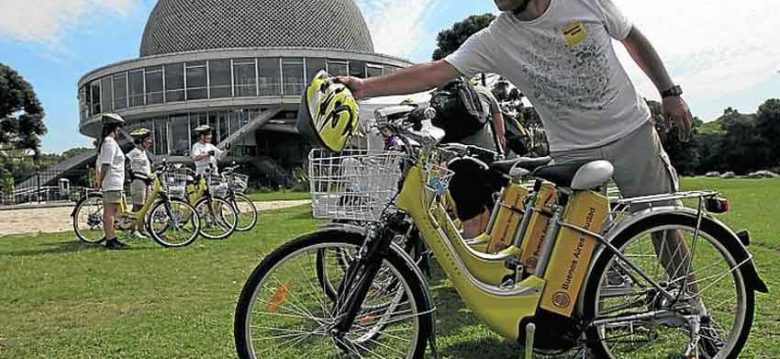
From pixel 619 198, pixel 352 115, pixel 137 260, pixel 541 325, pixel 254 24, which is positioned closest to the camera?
pixel 352 115

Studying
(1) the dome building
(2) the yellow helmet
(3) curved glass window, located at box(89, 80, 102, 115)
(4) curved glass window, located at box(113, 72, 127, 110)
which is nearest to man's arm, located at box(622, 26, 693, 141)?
(2) the yellow helmet

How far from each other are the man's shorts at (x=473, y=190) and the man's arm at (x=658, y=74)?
1300 millimetres

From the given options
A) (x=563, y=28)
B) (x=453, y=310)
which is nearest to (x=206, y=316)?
(x=453, y=310)

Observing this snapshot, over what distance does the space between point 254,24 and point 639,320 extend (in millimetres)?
58738

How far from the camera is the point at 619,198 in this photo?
3260mm

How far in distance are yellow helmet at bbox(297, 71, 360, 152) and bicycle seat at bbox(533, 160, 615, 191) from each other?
2.85 feet

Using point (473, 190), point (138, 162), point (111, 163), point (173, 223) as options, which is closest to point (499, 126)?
point (473, 190)

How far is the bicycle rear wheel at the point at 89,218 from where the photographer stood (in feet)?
35.7

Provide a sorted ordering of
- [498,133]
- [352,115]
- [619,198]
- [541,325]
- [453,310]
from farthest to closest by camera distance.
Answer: [498,133], [453,310], [619,198], [541,325], [352,115]

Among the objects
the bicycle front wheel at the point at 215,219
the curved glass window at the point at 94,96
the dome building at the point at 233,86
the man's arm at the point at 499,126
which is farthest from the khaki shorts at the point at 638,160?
the curved glass window at the point at 94,96

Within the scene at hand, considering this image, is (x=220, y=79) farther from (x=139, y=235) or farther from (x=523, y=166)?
(x=523, y=166)

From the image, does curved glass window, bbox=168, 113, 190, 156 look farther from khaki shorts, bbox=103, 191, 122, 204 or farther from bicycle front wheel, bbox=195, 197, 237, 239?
khaki shorts, bbox=103, 191, 122, 204

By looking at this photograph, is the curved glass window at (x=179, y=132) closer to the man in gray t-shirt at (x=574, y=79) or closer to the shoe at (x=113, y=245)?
the shoe at (x=113, y=245)

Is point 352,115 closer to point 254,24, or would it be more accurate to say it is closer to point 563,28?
point 563,28
